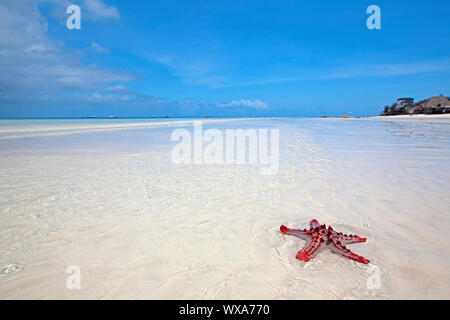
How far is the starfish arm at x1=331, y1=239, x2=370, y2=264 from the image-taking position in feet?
8.61

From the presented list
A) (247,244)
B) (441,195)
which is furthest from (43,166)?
(441,195)

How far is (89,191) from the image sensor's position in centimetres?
516

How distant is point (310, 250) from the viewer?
2.76m

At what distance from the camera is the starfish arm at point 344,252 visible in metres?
2.62

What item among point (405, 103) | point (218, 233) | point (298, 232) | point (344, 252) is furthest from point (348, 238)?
point (405, 103)

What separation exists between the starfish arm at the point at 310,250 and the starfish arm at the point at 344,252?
0.17m

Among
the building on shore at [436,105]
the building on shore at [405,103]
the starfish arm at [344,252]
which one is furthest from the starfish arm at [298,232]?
the building on shore at [405,103]

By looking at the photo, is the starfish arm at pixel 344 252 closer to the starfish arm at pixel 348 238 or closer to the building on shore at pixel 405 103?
the starfish arm at pixel 348 238

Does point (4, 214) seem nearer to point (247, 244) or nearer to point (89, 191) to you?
point (89, 191)

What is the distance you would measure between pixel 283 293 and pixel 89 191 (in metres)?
4.77

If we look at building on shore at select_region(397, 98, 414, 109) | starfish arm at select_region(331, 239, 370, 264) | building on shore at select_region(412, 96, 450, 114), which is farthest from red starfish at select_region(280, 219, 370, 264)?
building on shore at select_region(397, 98, 414, 109)

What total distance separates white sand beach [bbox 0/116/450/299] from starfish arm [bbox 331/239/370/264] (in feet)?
0.31

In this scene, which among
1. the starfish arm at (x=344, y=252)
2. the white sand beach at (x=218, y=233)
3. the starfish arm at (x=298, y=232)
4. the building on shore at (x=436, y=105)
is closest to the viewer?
the white sand beach at (x=218, y=233)

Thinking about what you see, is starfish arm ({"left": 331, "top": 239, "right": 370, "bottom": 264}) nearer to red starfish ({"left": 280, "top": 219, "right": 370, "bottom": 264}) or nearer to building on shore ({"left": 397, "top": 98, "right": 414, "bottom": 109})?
red starfish ({"left": 280, "top": 219, "right": 370, "bottom": 264})
